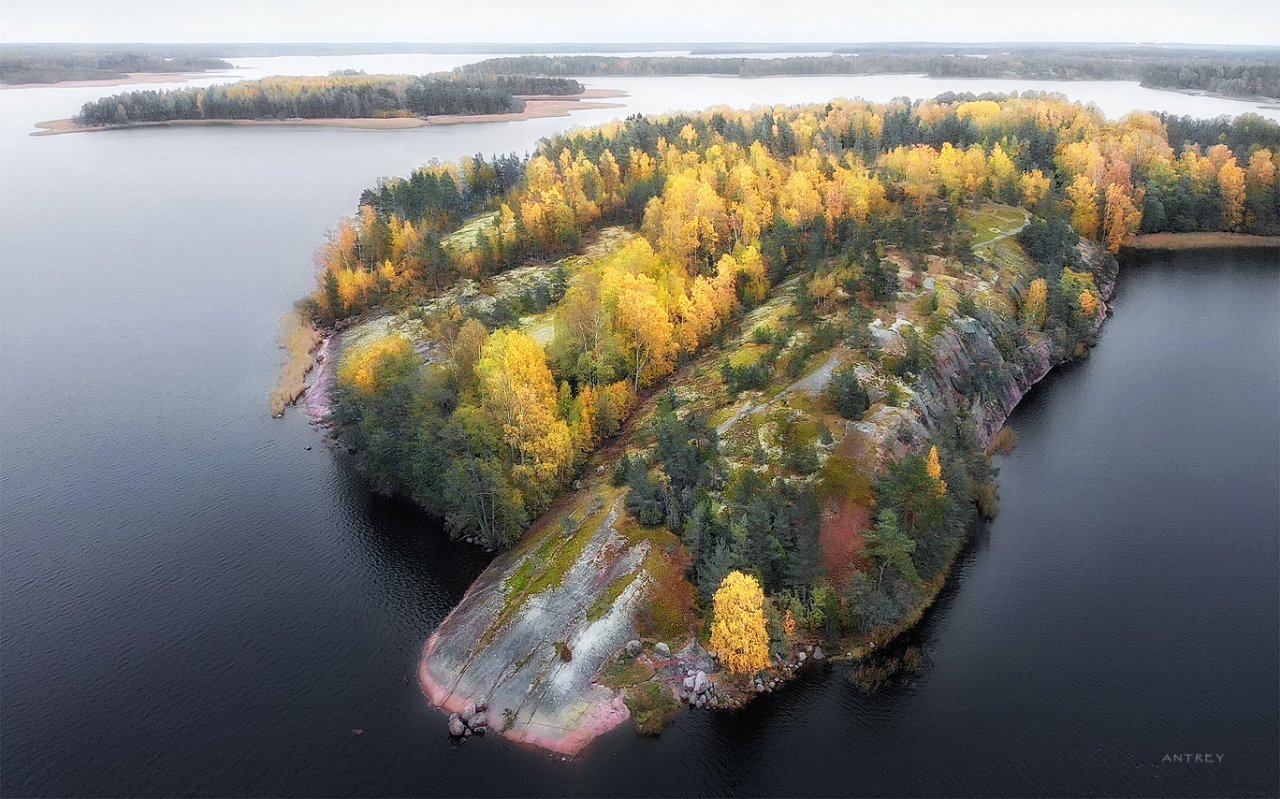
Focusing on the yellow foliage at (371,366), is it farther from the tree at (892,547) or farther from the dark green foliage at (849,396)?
the tree at (892,547)

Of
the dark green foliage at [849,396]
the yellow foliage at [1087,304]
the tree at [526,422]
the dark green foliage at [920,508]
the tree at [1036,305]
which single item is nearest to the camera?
the dark green foliage at [920,508]

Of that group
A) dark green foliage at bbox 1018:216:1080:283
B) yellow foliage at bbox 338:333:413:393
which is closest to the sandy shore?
dark green foliage at bbox 1018:216:1080:283

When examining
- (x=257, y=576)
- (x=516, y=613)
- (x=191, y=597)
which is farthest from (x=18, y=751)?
(x=516, y=613)

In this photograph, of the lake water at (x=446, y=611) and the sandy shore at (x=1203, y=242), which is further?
the sandy shore at (x=1203, y=242)

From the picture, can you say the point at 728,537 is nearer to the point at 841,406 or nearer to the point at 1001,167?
the point at 841,406

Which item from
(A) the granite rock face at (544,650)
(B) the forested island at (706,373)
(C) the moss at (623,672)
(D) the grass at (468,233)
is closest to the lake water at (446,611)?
(A) the granite rock face at (544,650)

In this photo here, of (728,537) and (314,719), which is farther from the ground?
(728,537)
